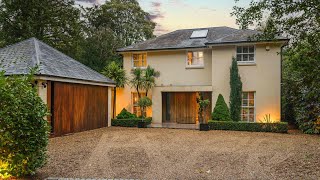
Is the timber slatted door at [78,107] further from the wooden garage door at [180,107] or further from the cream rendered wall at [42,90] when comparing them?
the wooden garage door at [180,107]

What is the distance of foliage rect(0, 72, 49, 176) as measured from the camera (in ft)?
18.4

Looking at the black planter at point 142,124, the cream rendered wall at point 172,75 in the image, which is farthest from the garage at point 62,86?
the cream rendered wall at point 172,75

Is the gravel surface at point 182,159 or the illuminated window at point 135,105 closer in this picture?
the gravel surface at point 182,159

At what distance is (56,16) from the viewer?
96.6 ft

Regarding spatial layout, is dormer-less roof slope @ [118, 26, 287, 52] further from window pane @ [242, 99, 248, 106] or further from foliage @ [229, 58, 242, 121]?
window pane @ [242, 99, 248, 106]

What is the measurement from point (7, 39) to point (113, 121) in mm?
15262

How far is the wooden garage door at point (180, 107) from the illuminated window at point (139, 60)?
2724 millimetres

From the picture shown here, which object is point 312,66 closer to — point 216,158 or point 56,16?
point 216,158

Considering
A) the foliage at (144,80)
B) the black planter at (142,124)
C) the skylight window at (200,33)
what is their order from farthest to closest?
1. the skylight window at (200,33)
2. the foliage at (144,80)
3. the black planter at (142,124)

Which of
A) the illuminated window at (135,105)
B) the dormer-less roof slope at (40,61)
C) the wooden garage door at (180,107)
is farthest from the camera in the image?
the wooden garage door at (180,107)

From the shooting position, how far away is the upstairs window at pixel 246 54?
18.1m

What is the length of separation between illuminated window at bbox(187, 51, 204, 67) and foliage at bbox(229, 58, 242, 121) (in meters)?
2.70

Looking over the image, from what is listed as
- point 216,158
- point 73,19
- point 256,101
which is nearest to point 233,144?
point 216,158

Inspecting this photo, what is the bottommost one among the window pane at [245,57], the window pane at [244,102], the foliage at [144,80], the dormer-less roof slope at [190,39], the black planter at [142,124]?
the black planter at [142,124]
